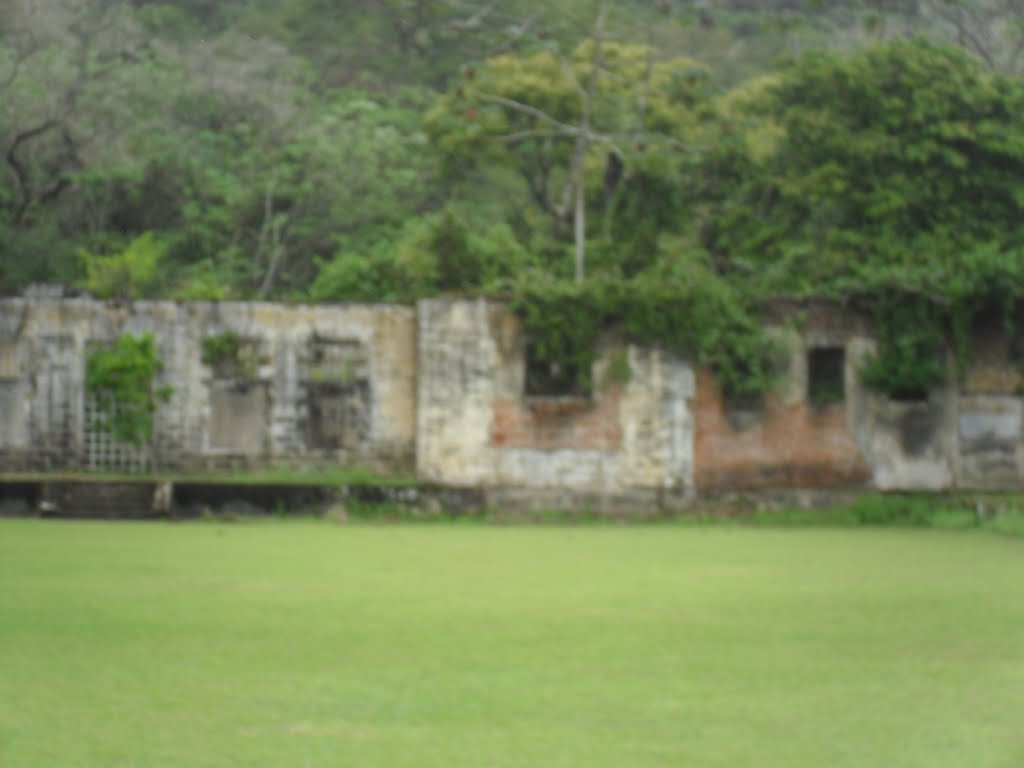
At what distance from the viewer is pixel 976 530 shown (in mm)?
18984

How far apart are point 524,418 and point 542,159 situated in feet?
43.9

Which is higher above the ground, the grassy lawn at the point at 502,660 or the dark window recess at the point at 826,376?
the dark window recess at the point at 826,376

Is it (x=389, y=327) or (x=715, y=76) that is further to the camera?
(x=715, y=76)

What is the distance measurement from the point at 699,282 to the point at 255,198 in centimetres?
1625

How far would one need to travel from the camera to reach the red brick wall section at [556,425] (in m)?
21.5

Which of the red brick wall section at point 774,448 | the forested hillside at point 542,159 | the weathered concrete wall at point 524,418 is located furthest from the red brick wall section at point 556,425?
the red brick wall section at point 774,448

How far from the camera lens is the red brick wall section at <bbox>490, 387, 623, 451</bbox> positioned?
21.5m

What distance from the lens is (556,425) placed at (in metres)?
21.6

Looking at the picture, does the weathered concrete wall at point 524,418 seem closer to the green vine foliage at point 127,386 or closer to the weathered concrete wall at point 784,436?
the weathered concrete wall at point 784,436

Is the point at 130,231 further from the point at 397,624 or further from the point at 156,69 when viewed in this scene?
the point at 397,624

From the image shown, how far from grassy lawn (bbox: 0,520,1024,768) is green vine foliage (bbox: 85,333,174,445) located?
774cm

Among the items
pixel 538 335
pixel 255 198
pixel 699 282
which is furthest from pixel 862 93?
pixel 255 198

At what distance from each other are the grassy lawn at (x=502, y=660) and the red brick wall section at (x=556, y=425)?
784 cm

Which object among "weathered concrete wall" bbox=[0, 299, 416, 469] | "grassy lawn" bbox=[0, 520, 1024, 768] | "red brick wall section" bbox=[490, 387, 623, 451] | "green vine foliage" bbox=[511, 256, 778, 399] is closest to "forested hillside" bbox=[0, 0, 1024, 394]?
"green vine foliage" bbox=[511, 256, 778, 399]
